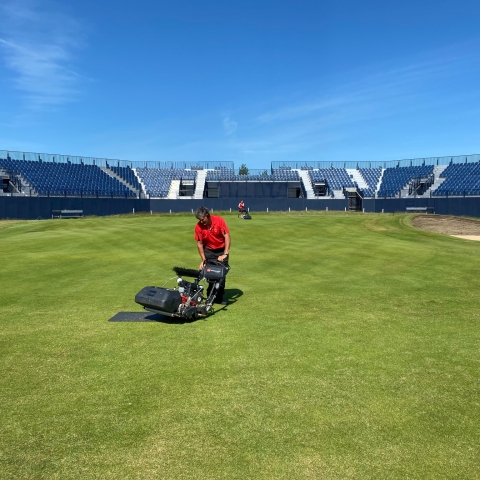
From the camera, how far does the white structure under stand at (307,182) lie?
202 feet

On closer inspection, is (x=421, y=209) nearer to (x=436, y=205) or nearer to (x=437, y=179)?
(x=436, y=205)

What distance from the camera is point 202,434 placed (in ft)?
13.9

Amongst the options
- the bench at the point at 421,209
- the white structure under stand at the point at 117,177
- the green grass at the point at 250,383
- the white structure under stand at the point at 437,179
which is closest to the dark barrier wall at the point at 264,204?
the white structure under stand at the point at 117,177

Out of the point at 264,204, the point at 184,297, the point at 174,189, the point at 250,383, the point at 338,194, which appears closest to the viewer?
the point at 250,383

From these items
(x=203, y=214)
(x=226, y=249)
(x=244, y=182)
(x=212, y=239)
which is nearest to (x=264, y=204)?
(x=244, y=182)

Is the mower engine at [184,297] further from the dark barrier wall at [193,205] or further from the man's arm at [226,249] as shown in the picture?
the dark barrier wall at [193,205]

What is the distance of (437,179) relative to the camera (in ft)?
193

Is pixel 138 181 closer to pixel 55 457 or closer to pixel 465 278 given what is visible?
pixel 465 278

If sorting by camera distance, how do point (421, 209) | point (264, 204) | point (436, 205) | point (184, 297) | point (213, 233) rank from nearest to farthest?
point (184, 297) < point (213, 233) < point (436, 205) < point (421, 209) < point (264, 204)

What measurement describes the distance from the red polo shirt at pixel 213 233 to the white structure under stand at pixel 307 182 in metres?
52.2

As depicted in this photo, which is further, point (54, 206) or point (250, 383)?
point (54, 206)

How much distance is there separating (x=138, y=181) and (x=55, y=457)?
207 ft

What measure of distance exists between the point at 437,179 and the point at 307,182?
17643mm

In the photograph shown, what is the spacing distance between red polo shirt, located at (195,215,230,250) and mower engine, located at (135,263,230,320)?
0.82 metres
